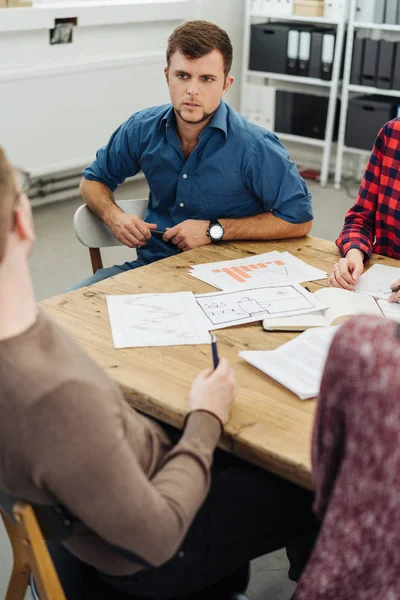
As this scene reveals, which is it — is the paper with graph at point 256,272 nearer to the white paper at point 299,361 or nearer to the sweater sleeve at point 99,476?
the white paper at point 299,361

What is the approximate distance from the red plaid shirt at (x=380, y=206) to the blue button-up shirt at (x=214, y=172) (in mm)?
161

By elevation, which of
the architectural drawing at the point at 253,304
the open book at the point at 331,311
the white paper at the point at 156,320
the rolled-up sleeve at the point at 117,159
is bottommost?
the white paper at the point at 156,320

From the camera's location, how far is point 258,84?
5996 millimetres

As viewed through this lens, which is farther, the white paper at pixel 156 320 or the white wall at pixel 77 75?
the white wall at pixel 77 75

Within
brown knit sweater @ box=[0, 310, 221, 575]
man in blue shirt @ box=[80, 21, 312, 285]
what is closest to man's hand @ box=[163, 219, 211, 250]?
man in blue shirt @ box=[80, 21, 312, 285]

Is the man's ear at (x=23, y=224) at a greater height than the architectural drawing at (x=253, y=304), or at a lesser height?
greater

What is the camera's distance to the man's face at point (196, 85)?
223 cm

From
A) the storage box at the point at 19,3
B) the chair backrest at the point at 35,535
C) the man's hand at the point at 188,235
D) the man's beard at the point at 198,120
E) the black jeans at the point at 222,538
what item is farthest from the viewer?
the storage box at the point at 19,3

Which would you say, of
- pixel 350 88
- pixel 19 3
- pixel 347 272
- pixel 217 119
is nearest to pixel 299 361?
pixel 347 272

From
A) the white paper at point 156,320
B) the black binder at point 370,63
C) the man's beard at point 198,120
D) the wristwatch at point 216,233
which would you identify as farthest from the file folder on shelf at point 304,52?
the white paper at point 156,320

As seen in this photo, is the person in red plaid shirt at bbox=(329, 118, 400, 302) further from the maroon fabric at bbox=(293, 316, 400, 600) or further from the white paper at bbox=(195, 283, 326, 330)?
the maroon fabric at bbox=(293, 316, 400, 600)

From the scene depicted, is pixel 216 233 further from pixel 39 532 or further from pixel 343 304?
pixel 39 532

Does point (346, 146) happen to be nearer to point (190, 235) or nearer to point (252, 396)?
point (190, 235)

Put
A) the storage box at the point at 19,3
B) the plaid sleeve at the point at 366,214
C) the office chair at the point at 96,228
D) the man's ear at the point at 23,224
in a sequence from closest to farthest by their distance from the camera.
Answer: the man's ear at the point at 23,224 < the plaid sleeve at the point at 366,214 < the office chair at the point at 96,228 < the storage box at the point at 19,3
